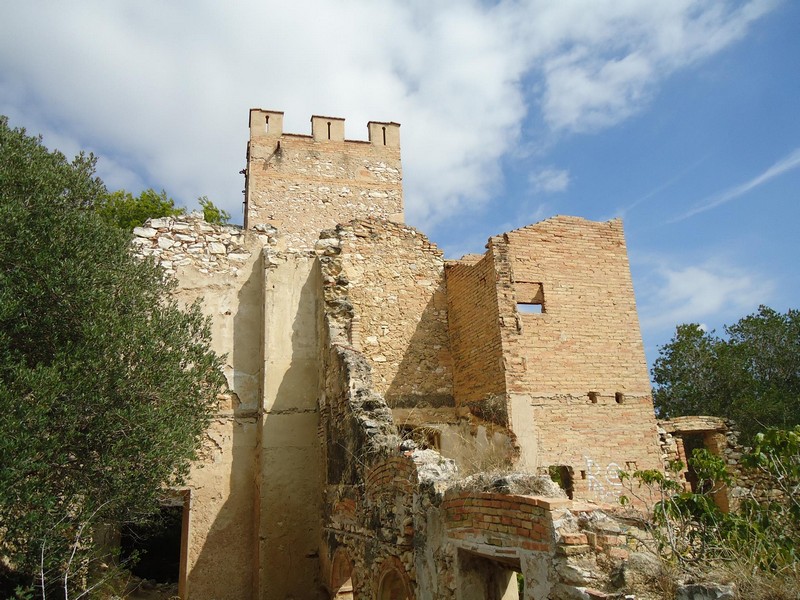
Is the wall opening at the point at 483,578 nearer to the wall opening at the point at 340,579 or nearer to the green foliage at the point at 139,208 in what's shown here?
the wall opening at the point at 340,579

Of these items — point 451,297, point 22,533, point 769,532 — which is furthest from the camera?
point 451,297

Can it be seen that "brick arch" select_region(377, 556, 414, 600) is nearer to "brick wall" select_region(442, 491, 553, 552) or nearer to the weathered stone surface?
"brick wall" select_region(442, 491, 553, 552)

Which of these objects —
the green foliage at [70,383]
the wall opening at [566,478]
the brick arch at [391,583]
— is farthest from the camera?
the wall opening at [566,478]

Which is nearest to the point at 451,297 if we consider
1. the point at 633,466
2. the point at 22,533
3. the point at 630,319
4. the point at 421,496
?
the point at 630,319

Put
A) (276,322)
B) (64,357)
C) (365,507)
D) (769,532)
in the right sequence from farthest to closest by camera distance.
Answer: (276,322), (365,507), (64,357), (769,532)

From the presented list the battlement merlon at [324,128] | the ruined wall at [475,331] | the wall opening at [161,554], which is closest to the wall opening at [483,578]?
the ruined wall at [475,331]

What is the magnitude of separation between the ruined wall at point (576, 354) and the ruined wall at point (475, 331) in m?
0.23

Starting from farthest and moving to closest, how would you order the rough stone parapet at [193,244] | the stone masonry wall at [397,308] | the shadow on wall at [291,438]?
the stone masonry wall at [397,308], the rough stone parapet at [193,244], the shadow on wall at [291,438]

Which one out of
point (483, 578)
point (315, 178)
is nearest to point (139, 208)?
point (315, 178)

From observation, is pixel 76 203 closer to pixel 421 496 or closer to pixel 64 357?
pixel 64 357

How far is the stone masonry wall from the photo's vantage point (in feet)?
38.5

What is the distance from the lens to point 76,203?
808 cm

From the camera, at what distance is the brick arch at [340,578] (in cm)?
843

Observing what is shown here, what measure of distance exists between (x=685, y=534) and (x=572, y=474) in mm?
6056
